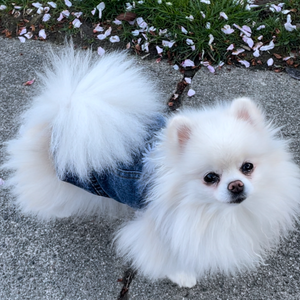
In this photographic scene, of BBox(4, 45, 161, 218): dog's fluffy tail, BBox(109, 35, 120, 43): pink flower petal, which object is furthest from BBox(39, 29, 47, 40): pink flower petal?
BBox(4, 45, 161, 218): dog's fluffy tail

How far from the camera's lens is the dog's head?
3.89 ft

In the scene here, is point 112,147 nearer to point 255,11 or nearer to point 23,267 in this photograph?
point 23,267

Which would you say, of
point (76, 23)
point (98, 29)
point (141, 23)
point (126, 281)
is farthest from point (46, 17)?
point (126, 281)

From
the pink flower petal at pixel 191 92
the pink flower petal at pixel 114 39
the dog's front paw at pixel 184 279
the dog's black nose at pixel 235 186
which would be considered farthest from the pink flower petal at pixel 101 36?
the dog's black nose at pixel 235 186

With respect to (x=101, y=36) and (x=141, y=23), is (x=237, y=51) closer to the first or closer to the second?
(x=141, y=23)

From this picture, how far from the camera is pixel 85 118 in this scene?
1.36 meters

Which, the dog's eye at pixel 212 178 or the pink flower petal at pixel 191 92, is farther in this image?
the pink flower petal at pixel 191 92

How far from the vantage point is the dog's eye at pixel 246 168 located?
123 cm

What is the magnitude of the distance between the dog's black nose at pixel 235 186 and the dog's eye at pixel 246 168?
63 millimetres

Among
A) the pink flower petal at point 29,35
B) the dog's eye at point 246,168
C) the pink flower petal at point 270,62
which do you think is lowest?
the pink flower petal at point 29,35

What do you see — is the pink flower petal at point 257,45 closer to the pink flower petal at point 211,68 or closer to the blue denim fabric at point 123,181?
the pink flower petal at point 211,68

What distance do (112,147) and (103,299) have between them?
89 cm

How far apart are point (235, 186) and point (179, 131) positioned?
0.88ft

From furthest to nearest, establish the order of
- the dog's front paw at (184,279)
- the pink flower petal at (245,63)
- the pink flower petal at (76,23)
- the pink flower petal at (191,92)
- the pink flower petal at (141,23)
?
the pink flower petal at (76,23), the pink flower petal at (141,23), the pink flower petal at (245,63), the pink flower petal at (191,92), the dog's front paw at (184,279)
